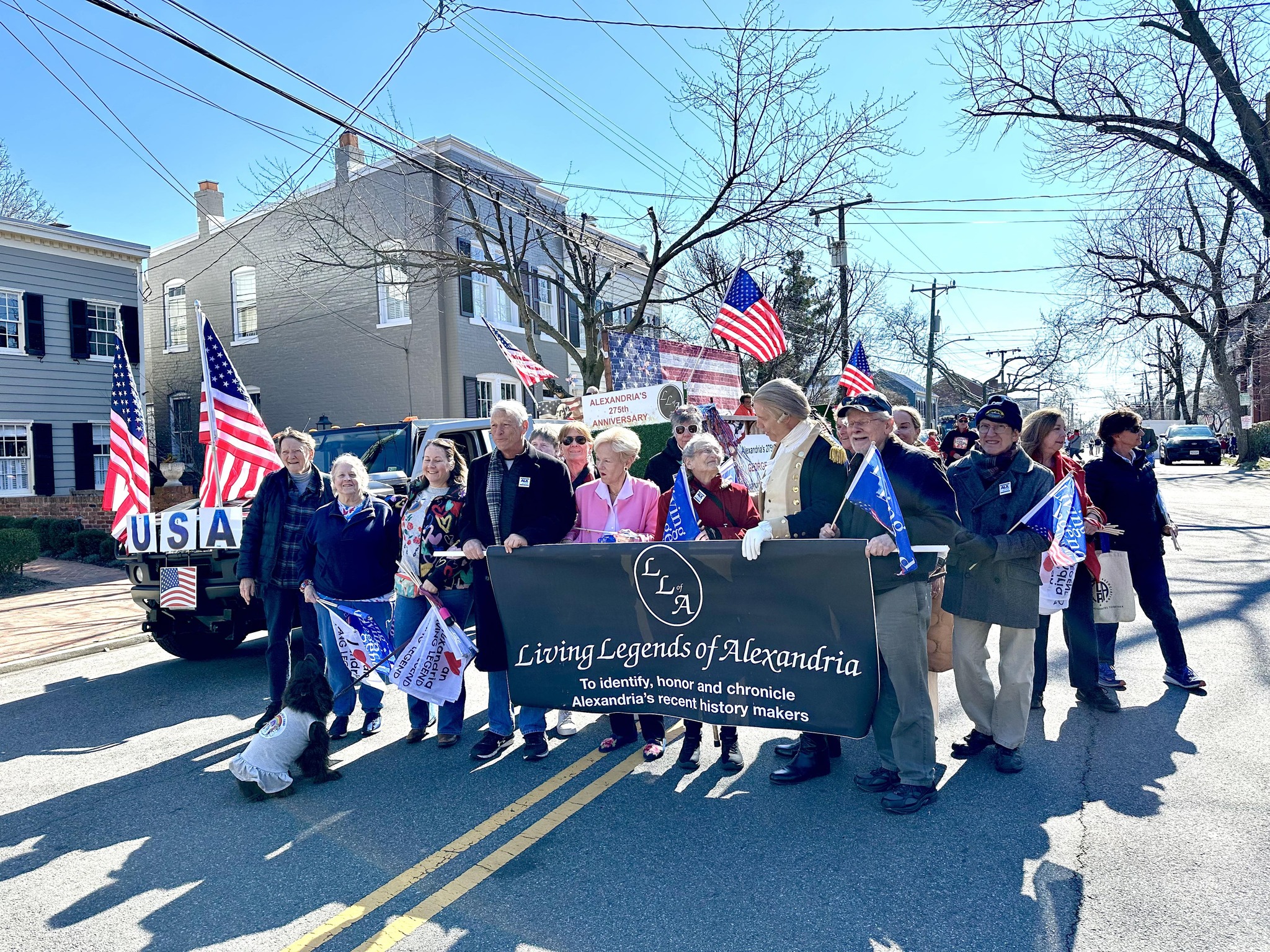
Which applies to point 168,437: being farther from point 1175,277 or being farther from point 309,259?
point 1175,277

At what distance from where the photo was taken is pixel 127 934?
3.17m

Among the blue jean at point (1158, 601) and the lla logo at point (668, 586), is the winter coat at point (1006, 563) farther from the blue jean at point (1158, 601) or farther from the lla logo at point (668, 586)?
the blue jean at point (1158, 601)

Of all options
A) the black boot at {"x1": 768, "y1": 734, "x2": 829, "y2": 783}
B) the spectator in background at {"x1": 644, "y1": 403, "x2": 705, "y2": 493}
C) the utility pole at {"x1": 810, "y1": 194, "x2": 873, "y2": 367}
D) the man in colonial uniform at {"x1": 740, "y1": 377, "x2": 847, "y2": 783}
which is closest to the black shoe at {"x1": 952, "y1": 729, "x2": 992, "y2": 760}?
the black boot at {"x1": 768, "y1": 734, "x2": 829, "y2": 783}

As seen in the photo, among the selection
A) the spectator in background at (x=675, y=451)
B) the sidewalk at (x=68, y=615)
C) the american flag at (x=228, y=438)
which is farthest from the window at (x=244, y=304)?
the spectator in background at (x=675, y=451)

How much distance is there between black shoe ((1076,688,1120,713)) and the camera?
535 cm

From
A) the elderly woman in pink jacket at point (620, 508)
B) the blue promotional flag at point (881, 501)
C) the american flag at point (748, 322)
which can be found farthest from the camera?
the american flag at point (748, 322)

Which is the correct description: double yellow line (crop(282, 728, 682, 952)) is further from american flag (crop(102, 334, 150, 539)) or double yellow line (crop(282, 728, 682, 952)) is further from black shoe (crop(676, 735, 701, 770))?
american flag (crop(102, 334, 150, 539))

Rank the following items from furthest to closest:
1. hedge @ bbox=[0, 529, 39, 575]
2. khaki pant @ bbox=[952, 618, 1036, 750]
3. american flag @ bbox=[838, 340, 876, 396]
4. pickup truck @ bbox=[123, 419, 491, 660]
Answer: american flag @ bbox=[838, 340, 876, 396]
hedge @ bbox=[0, 529, 39, 575]
pickup truck @ bbox=[123, 419, 491, 660]
khaki pant @ bbox=[952, 618, 1036, 750]

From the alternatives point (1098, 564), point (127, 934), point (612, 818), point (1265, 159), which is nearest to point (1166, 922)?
point (612, 818)

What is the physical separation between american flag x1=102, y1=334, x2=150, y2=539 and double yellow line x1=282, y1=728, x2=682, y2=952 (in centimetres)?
503

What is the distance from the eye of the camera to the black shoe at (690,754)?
15.2 ft

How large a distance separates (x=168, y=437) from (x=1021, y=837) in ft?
76.0

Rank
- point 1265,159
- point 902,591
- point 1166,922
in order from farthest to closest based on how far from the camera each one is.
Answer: point 1265,159
point 902,591
point 1166,922

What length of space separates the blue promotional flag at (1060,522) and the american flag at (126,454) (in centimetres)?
700
